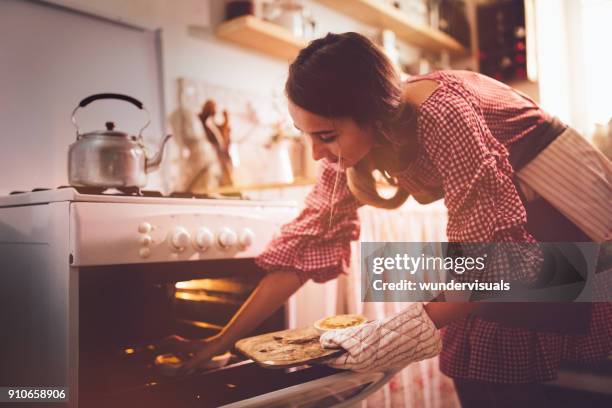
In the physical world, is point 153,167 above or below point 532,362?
above

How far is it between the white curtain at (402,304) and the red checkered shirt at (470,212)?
0.30m

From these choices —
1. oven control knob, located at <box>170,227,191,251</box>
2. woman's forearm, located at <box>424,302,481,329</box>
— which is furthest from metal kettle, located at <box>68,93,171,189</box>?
woman's forearm, located at <box>424,302,481,329</box>

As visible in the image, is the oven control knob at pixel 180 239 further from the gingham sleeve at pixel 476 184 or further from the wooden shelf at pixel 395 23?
the wooden shelf at pixel 395 23

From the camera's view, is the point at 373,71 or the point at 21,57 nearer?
the point at 373,71

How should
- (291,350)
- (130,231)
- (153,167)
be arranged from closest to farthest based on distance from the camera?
(291,350) < (130,231) < (153,167)

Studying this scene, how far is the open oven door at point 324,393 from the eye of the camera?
2.15 ft

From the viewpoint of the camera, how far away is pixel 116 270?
812mm

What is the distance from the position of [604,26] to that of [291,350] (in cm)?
77

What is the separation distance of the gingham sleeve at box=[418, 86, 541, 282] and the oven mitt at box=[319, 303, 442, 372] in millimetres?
100

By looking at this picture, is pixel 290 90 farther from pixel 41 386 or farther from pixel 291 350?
pixel 41 386

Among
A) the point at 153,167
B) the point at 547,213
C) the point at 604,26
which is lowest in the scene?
the point at 547,213

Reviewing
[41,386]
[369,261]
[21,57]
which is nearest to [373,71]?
[369,261]

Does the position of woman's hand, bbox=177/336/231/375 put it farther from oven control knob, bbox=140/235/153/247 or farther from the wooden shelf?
the wooden shelf

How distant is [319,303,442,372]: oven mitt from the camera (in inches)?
25.1
